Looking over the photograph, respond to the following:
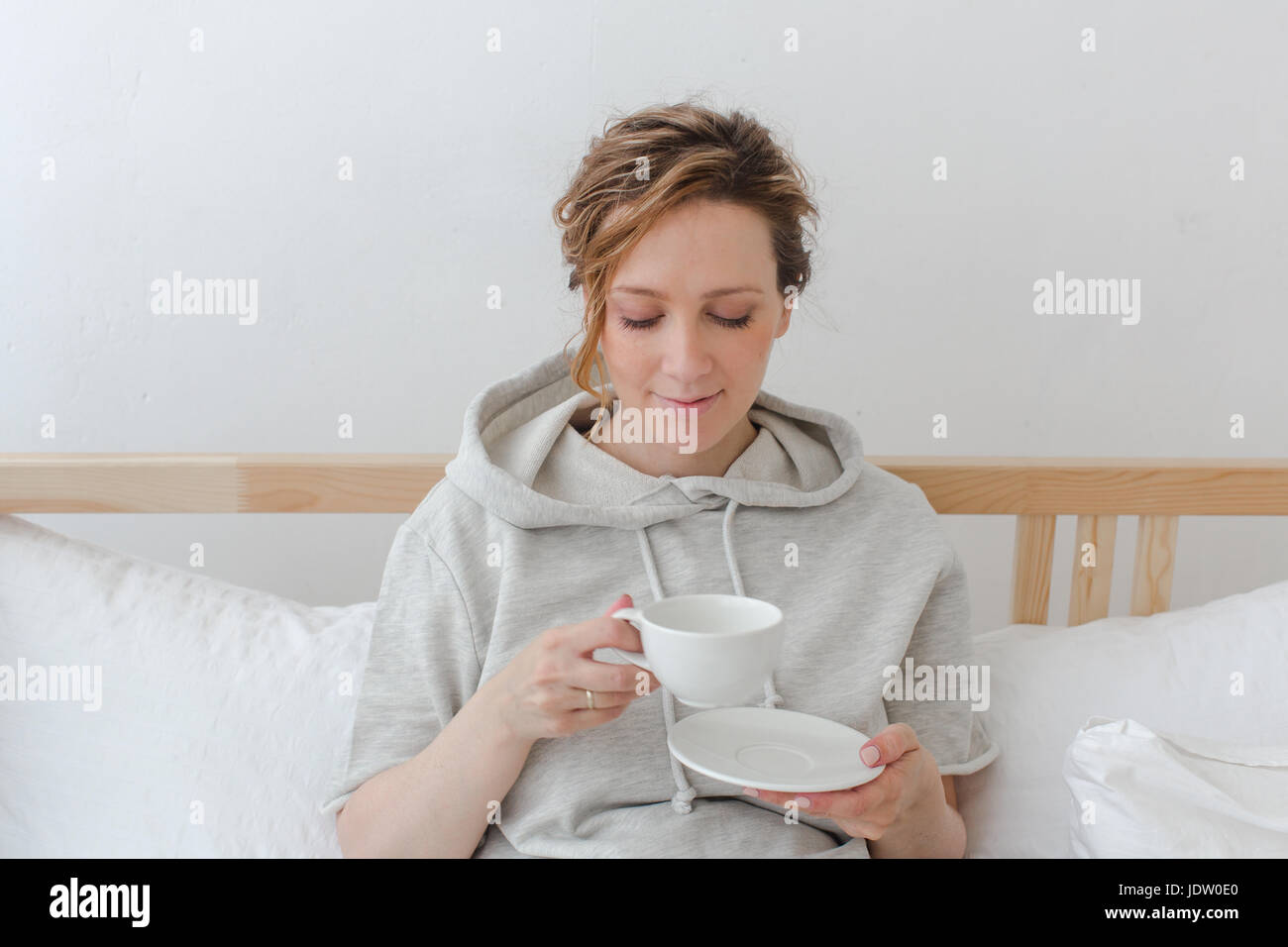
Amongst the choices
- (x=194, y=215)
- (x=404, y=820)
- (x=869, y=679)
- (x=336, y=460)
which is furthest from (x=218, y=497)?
(x=869, y=679)

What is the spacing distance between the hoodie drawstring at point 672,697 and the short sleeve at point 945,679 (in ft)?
0.48

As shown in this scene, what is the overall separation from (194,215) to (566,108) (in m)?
0.49

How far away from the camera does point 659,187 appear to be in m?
0.94

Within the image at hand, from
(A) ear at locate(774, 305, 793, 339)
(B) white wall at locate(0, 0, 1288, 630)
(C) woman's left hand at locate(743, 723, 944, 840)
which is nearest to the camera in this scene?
(C) woman's left hand at locate(743, 723, 944, 840)

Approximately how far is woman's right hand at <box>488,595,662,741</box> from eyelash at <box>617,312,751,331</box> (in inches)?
11.3

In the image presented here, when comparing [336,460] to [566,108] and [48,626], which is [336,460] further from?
[566,108]

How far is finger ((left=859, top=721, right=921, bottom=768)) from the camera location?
0.80m

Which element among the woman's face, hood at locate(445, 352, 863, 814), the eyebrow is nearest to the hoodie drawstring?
hood at locate(445, 352, 863, 814)

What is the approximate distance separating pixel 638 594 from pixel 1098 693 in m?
0.54

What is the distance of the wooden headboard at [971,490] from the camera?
4.00 ft

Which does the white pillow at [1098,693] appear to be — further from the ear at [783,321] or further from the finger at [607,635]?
the finger at [607,635]

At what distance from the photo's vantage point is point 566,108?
1.35m

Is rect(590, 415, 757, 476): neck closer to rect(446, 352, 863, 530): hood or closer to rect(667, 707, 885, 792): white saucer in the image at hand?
Result: rect(446, 352, 863, 530): hood

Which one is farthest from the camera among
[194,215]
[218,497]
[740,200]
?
[194,215]
